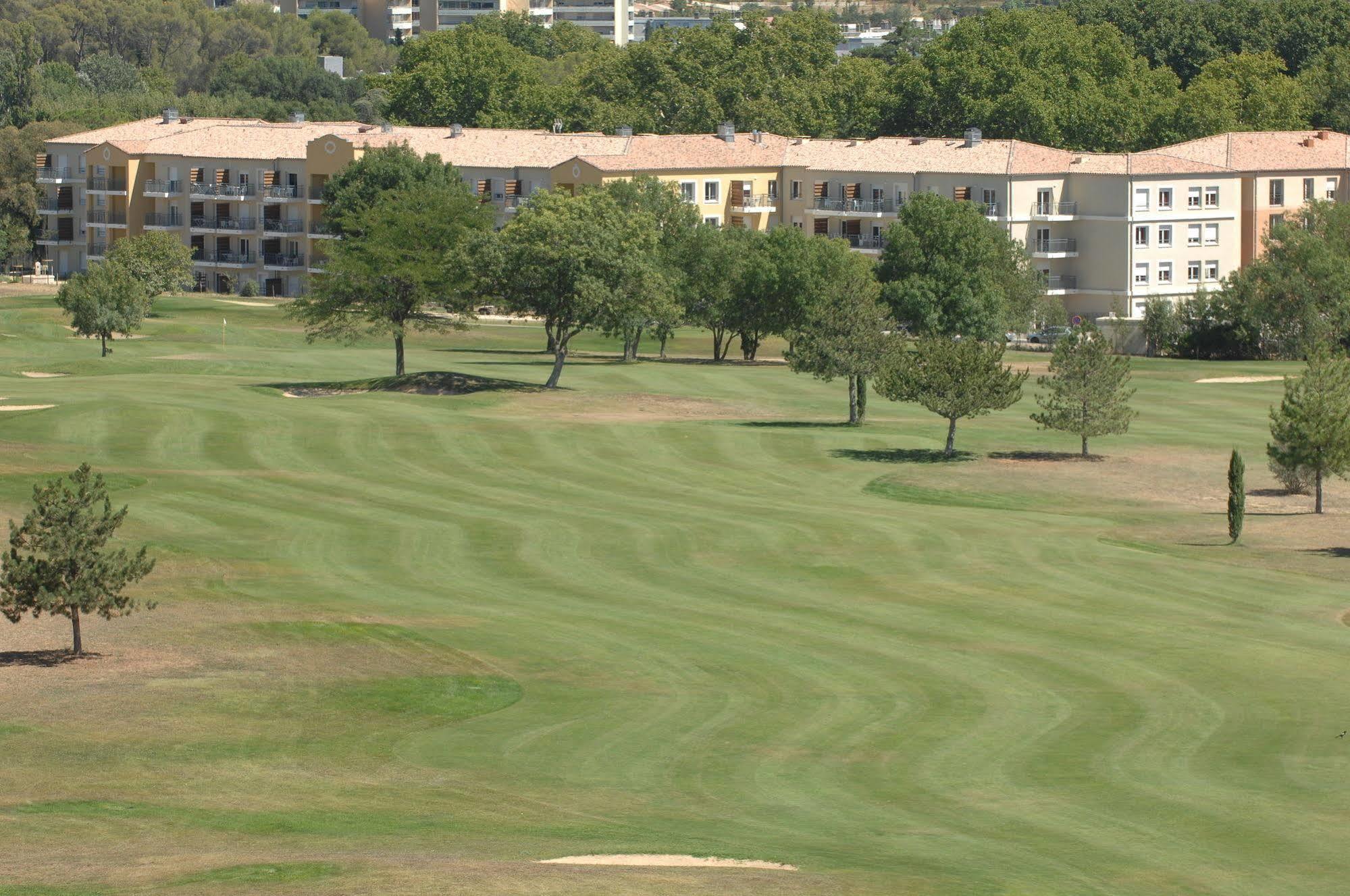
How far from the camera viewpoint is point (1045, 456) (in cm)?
8456

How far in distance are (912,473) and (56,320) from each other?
76164 mm

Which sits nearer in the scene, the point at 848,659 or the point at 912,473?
the point at 848,659

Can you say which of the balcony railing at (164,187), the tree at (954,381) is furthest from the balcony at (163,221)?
the tree at (954,381)

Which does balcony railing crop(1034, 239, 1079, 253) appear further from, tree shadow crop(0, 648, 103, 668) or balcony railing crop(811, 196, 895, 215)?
tree shadow crop(0, 648, 103, 668)

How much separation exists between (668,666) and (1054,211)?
111148mm

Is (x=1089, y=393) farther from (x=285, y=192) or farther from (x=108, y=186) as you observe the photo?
→ (x=108, y=186)

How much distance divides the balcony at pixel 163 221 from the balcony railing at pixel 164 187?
2.00m

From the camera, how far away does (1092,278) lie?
492 ft

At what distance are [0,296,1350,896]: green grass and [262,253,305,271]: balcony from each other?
3193 inches

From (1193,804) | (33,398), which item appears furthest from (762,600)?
(33,398)

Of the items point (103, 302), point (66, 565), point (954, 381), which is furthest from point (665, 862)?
point (103, 302)

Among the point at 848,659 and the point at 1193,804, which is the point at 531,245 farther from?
the point at 1193,804

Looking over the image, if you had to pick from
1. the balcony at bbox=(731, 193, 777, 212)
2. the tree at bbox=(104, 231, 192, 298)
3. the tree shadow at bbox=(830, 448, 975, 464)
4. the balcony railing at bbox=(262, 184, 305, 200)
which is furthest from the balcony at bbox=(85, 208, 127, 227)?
the tree shadow at bbox=(830, 448, 975, 464)

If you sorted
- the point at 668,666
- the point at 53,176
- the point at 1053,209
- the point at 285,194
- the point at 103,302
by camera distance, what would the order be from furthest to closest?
the point at 53,176
the point at 285,194
the point at 1053,209
the point at 103,302
the point at 668,666
